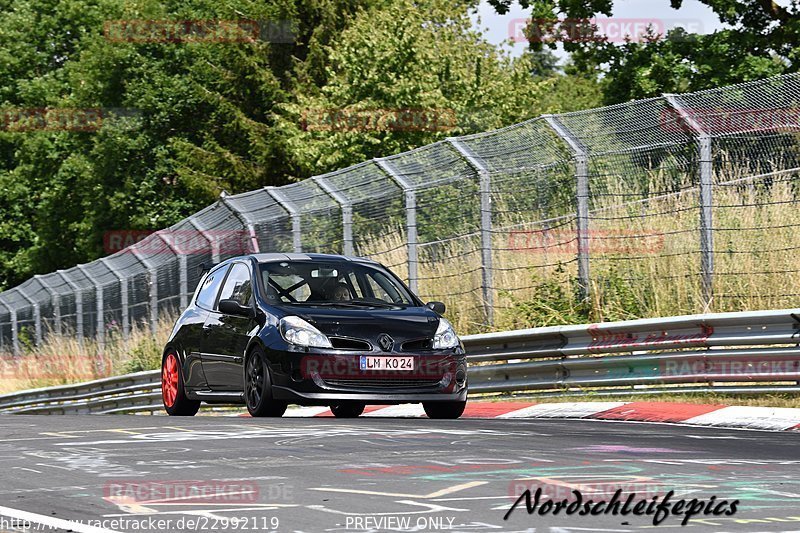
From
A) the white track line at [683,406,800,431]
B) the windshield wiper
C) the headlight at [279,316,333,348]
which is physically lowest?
the white track line at [683,406,800,431]

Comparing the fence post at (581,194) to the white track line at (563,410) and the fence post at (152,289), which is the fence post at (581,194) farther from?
the fence post at (152,289)

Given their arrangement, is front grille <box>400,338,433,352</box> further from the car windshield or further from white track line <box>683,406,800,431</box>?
white track line <box>683,406,800,431</box>

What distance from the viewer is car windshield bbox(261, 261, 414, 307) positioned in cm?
1366

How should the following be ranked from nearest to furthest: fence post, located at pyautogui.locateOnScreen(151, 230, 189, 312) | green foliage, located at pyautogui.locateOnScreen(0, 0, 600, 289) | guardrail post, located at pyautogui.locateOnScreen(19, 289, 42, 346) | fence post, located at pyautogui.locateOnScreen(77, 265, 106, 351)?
1. fence post, located at pyautogui.locateOnScreen(151, 230, 189, 312)
2. fence post, located at pyautogui.locateOnScreen(77, 265, 106, 351)
3. guardrail post, located at pyautogui.locateOnScreen(19, 289, 42, 346)
4. green foliage, located at pyautogui.locateOnScreen(0, 0, 600, 289)

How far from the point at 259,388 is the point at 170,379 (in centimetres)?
264

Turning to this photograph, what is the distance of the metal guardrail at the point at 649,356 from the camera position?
1283 cm

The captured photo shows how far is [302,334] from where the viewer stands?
12711mm

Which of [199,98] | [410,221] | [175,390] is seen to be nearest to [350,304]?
[175,390]

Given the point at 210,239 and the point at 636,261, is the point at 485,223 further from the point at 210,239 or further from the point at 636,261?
the point at 210,239

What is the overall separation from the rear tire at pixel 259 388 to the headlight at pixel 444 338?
143 cm

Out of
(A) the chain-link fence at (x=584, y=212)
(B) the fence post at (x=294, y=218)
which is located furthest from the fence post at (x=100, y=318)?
(B) the fence post at (x=294, y=218)

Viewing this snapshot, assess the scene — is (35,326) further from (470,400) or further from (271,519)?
(271,519)

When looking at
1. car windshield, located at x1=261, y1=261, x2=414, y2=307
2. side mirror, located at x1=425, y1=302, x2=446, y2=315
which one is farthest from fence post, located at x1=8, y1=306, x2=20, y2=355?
side mirror, located at x1=425, y1=302, x2=446, y2=315

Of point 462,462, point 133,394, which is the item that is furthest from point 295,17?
point 462,462
